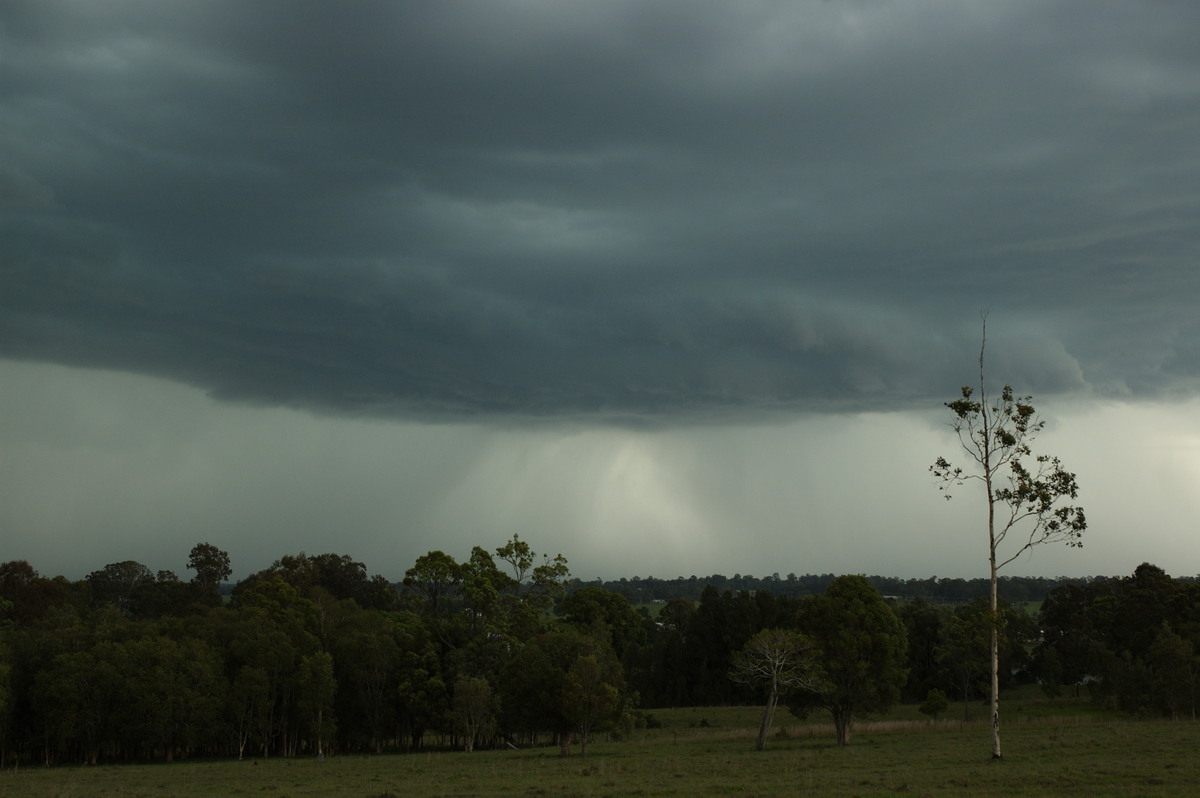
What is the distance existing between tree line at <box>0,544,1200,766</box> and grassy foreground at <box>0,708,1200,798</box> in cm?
500

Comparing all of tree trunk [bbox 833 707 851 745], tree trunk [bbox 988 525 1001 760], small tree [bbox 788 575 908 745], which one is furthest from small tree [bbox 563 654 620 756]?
tree trunk [bbox 988 525 1001 760]

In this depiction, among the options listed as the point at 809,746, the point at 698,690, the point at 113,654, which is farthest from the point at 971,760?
the point at 698,690

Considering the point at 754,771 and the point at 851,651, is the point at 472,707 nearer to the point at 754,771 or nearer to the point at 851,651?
the point at 851,651

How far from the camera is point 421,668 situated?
78.1m

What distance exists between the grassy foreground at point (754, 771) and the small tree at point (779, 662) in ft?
12.9

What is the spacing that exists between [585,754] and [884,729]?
27425mm

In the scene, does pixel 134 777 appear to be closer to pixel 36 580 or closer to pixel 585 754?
pixel 585 754

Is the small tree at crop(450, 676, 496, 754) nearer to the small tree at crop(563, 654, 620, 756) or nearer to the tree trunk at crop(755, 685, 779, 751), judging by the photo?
the small tree at crop(563, 654, 620, 756)

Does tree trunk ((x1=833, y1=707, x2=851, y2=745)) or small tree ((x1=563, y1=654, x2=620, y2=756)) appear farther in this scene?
tree trunk ((x1=833, y1=707, x2=851, y2=745))

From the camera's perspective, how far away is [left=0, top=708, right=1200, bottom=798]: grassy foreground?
33.4 meters

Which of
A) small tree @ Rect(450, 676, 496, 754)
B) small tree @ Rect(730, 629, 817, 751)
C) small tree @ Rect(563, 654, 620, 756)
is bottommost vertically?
small tree @ Rect(450, 676, 496, 754)

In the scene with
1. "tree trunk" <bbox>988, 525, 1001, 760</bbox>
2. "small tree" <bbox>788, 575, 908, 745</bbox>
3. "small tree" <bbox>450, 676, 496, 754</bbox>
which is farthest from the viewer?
"small tree" <bbox>450, 676, 496, 754</bbox>

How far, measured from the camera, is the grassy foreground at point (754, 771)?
3344 cm

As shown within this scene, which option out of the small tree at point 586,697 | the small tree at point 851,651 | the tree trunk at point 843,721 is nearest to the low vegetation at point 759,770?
the tree trunk at point 843,721
